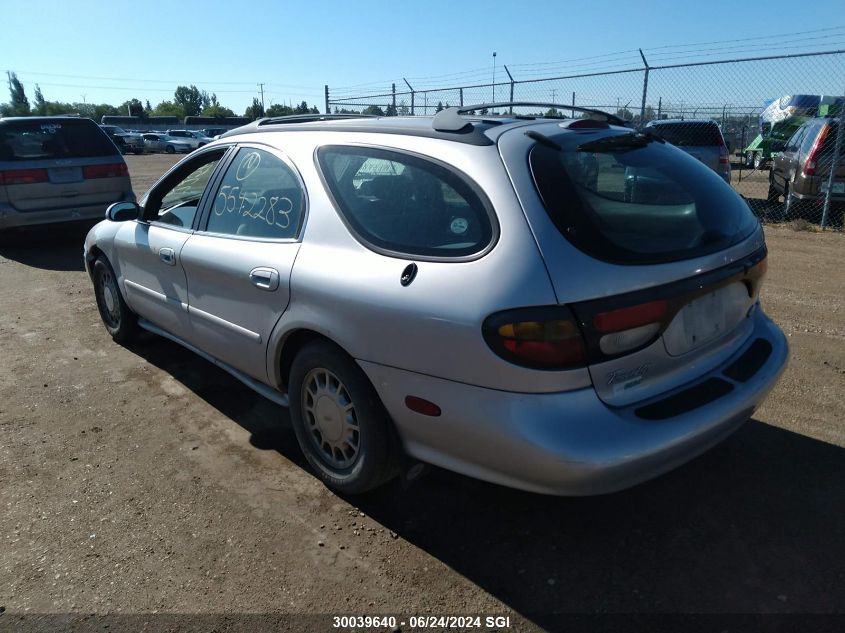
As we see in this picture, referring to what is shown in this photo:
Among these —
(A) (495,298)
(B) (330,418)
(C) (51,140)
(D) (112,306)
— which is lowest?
(D) (112,306)

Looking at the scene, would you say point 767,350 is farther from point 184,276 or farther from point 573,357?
point 184,276

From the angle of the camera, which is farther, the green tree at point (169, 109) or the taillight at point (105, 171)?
the green tree at point (169, 109)

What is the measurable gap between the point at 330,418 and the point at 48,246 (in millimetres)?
8519

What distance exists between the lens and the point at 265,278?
3121mm

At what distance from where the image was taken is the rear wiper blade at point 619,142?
277cm

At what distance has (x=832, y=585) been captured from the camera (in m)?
2.38

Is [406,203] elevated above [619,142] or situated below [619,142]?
below

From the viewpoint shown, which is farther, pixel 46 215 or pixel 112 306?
pixel 46 215

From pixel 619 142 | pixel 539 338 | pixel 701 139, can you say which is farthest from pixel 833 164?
pixel 539 338

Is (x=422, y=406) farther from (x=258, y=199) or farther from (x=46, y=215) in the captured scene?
(x=46, y=215)

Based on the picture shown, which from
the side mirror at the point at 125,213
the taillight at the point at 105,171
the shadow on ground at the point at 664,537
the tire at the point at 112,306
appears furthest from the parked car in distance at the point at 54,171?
the shadow on ground at the point at 664,537

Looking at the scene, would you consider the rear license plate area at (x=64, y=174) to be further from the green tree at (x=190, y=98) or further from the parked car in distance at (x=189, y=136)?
the green tree at (x=190, y=98)

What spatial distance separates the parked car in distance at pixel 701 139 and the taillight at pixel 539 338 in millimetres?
9972

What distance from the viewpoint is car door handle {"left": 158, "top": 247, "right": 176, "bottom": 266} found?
12.9 ft
